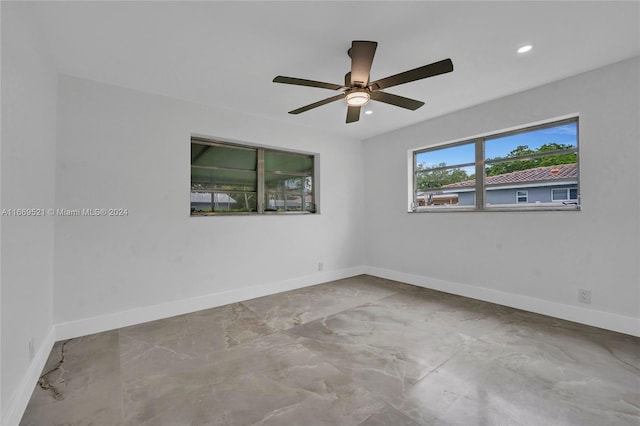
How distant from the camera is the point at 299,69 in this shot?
290cm

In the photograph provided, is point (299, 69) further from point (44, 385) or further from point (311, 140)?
point (44, 385)

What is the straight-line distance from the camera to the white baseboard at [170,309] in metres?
2.94

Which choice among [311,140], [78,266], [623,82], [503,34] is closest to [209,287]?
[78,266]

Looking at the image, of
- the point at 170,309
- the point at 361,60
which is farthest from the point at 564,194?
the point at 170,309

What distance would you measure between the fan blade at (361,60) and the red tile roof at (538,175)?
103 inches

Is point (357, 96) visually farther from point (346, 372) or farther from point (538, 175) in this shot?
point (538, 175)

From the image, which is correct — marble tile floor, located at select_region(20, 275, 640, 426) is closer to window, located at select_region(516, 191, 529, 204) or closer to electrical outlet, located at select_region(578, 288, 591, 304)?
electrical outlet, located at select_region(578, 288, 591, 304)

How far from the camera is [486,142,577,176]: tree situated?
3377mm

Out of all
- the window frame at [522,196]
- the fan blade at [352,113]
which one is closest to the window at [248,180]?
the fan blade at [352,113]

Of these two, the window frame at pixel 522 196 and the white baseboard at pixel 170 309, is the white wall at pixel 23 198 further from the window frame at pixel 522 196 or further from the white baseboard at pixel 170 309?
the window frame at pixel 522 196

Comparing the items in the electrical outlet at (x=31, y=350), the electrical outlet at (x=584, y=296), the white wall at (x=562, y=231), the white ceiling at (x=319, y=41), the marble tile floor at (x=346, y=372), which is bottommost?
the marble tile floor at (x=346, y=372)

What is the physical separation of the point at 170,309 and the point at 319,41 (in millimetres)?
3380

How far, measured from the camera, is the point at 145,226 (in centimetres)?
336

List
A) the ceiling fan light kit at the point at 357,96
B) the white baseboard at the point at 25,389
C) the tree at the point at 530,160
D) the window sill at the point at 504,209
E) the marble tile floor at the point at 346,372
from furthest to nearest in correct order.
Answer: the tree at the point at 530,160
the window sill at the point at 504,209
the ceiling fan light kit at the point at 357,96
the marble tile floor at the point at 346,372
the white baseboard at the point at 25,389
